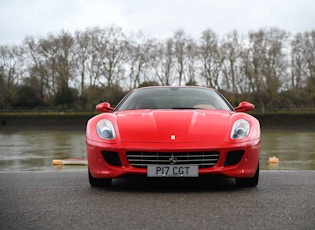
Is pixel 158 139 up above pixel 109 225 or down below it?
above

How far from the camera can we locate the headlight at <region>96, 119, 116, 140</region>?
15.7 ft

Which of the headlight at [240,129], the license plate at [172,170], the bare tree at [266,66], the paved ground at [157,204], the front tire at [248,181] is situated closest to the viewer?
the paved ground at [157,204]

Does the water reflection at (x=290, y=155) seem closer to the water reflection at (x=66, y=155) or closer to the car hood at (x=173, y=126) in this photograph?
the water reflection at (x=66, y=155)

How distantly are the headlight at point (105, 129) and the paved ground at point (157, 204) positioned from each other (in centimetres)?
50

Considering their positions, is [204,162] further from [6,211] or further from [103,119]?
[6,211]

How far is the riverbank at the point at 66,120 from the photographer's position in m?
53.8

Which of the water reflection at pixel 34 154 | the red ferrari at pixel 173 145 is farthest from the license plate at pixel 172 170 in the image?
the water reflection at pixel 34 154

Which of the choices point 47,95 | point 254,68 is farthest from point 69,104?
point 254,68

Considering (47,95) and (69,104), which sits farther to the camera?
(47,95)

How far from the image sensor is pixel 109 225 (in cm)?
329

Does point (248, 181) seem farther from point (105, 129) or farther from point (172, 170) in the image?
point (105, 129)

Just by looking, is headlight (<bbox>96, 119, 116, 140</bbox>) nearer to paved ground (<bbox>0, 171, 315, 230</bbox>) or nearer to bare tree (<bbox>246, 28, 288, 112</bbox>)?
paved ground (<bbox>0, 171, 315, 230</bbox>)

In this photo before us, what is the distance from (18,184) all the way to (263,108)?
185ft

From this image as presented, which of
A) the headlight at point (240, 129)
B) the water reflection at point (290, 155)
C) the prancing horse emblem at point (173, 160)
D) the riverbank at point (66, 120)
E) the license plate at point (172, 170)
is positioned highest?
the headlight at point (240, 129)
